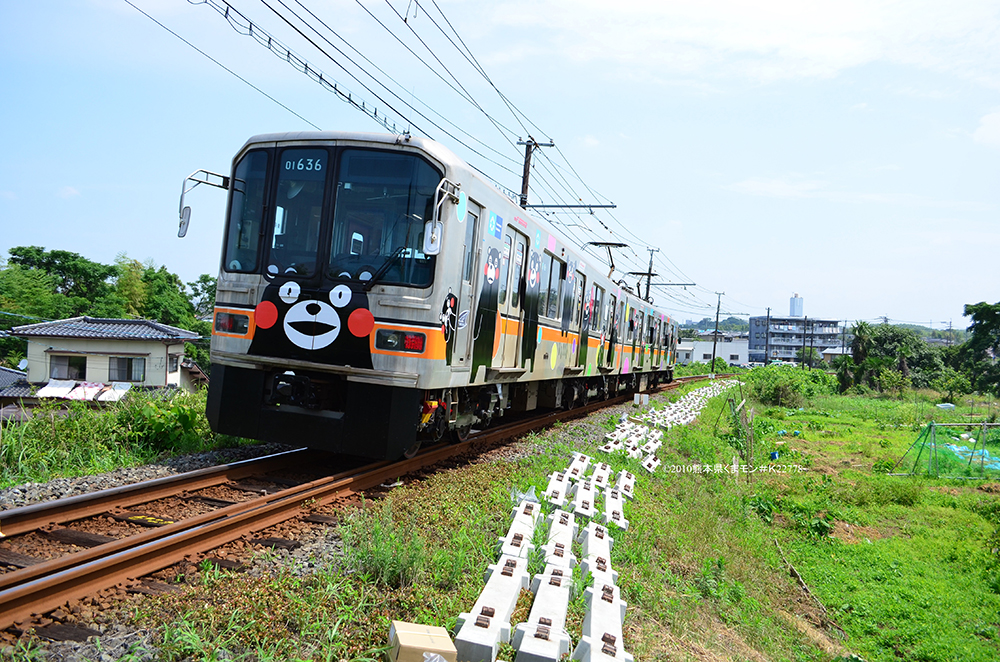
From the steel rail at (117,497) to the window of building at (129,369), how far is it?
2970 cm

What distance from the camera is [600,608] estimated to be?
3.72 metres

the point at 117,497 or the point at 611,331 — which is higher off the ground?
the point at 611,331

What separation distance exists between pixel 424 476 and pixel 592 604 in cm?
351

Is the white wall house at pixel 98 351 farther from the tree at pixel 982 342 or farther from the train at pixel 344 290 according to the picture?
the tree at pixel 982 342

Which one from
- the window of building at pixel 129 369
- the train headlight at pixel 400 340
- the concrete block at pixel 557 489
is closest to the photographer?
the concrete block at pixel 557 489

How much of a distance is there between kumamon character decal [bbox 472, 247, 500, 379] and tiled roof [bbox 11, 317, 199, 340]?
26320 mm

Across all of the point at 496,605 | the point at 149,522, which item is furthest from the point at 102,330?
the point at 496,605

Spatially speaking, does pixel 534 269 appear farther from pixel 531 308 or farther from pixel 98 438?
pixel 98 438

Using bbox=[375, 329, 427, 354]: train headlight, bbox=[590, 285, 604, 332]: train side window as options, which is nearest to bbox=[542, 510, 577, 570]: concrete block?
bbox=[375, 329, 427, 354]: train headlight

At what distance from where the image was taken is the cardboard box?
2889 millimetres

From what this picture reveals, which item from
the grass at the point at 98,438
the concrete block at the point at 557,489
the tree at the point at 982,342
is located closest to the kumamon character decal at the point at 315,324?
the grass at the point at 98,438

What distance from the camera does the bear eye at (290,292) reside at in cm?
663

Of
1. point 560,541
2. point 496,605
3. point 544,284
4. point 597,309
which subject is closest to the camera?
point 496,605

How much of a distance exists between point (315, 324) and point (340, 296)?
0.35 m
